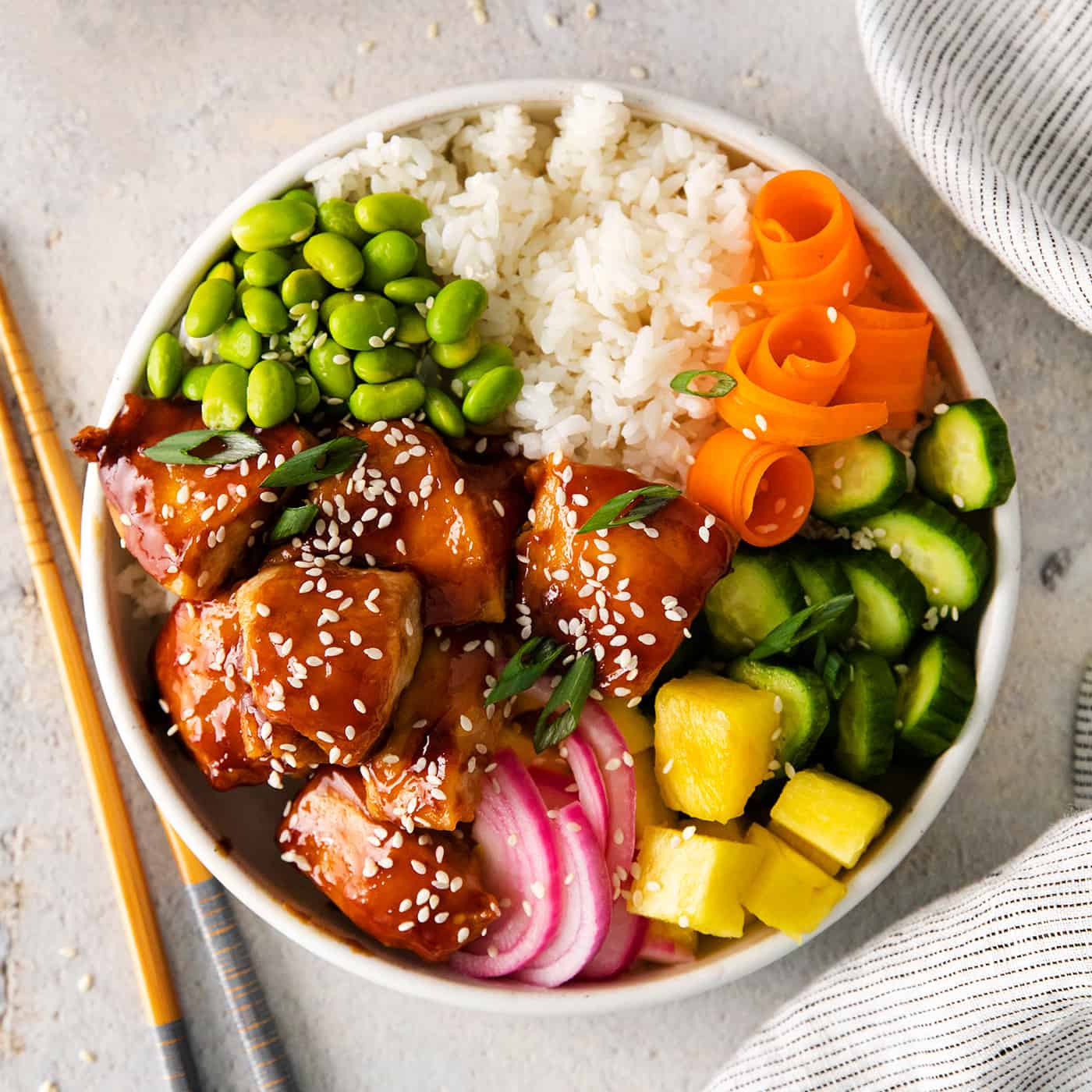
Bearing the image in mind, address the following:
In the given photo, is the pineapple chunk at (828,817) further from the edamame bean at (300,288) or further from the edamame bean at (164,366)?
the edamame bean at (164,366)

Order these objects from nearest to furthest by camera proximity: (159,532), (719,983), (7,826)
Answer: (159,532), (719,983), (7,826)

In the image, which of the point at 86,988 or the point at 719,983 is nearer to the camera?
the point at 719,983

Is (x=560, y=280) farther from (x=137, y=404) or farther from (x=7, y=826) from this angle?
(x=7, y=826)

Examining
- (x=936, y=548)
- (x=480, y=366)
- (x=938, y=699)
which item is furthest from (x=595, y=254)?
(x=938, y=699)

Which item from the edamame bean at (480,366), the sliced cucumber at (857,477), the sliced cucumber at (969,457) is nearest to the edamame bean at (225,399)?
the edamame bean at (480,366)

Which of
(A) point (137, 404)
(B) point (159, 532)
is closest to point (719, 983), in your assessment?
(B) point (159, 532)

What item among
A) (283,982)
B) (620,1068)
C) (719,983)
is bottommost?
(283,982)
